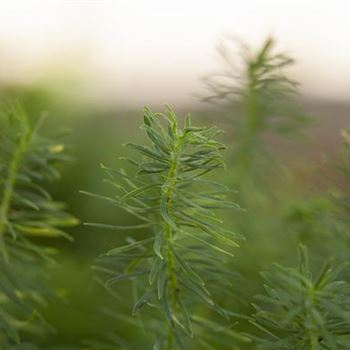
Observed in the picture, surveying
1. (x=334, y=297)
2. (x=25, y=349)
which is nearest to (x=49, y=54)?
(x=25, y=349)

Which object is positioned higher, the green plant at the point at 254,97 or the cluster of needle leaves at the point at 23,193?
the green plant at the point at 254,97

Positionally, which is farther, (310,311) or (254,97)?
(254,97)

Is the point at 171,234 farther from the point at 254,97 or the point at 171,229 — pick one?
the point at 254,97

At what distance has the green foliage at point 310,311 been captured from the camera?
24 centimetres

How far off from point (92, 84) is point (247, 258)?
0.49 metres

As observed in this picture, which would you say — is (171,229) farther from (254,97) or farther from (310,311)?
(254,97)

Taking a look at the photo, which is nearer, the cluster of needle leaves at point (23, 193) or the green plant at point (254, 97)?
the cluster of needle leaves at point (23, 193)

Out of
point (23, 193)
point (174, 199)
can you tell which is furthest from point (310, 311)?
point (23, 193)

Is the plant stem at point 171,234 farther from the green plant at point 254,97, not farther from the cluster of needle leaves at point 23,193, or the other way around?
the green plant at point 254,97

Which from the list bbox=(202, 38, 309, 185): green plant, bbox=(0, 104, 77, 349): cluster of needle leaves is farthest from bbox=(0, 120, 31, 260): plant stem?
bbox=(202, 38, 309, 185): green plant

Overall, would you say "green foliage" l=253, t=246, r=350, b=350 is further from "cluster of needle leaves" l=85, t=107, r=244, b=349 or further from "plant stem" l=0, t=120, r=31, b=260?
"plant stem" l=0, t=120, r=31, b=260

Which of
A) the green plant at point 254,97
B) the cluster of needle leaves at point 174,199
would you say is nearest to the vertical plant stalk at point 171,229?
the cluster of needle leaves at point 174,199

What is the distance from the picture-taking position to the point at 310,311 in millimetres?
236

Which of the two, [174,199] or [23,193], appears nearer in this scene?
[174,199]
